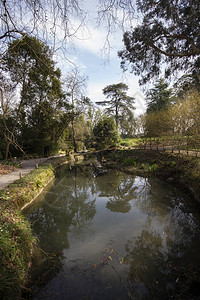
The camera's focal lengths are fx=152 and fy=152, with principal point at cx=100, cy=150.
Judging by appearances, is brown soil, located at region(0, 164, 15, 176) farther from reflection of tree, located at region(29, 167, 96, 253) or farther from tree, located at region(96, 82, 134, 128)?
tree, located at region(96, 82, 134, 128)

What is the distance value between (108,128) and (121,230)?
15.8 metres

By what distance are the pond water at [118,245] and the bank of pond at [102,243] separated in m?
0.02

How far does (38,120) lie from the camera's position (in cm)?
1783

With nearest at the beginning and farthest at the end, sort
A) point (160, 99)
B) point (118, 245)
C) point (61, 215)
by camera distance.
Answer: point (118, 245) < point (61, 215) < point (160, 99)

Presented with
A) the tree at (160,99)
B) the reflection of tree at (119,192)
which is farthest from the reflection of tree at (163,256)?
the tree at (160,99)

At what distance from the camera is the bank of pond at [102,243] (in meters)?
2.47

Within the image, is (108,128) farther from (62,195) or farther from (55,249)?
(55,249)

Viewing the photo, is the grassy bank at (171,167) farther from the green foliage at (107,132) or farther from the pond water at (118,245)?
the green foliage at (107,132)

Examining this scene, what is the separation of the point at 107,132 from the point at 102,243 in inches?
639

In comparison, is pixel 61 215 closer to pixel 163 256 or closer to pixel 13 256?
pixel 13 256

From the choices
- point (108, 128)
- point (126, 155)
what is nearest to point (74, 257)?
point (126, 155)

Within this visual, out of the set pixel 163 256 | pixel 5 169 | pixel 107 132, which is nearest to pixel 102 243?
pixel 163 256

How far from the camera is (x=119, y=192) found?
289 inches

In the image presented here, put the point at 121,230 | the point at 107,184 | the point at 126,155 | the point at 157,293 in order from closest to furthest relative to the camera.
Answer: the point at 157,293
the point at 121,230
the point at 107,184
the point at 126,155
